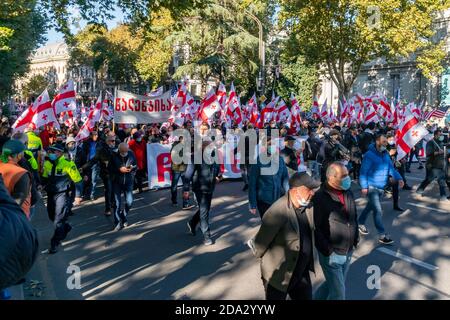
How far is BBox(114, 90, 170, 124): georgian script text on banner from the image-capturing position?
45.2 feet

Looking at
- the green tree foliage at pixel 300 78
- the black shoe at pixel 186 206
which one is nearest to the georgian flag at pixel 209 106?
the black shoe at pixel 186 206

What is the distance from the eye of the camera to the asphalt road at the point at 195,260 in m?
5.76

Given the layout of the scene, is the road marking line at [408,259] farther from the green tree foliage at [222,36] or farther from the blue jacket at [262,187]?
the green tree foliage at [222,36]

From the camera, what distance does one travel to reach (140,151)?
13438 millimetres

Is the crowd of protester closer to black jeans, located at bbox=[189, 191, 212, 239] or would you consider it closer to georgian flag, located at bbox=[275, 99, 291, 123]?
black jeans, located at bbox=[189, 191, 212, 239]

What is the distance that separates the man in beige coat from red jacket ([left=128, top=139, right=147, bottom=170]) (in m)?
9.45

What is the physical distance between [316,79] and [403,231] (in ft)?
129

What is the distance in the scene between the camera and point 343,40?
34156mm

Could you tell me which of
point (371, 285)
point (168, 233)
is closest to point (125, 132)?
point (168, 233)

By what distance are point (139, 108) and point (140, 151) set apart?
141 centimetres

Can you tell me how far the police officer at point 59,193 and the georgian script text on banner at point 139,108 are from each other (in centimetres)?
602

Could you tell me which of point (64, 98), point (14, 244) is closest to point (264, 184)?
point (14, 244)

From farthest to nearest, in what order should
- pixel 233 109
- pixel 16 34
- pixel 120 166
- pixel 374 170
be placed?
pixel 16 34 < pixel 233 109 < pixel 120 166 < pixel 374 170

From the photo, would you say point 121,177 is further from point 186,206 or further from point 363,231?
point 363,231
